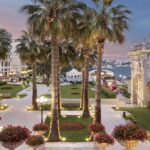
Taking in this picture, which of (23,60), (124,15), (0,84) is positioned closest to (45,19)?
(124,15)

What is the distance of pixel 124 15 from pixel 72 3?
14.3 feet

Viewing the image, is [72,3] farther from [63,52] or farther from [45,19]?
[63,52]

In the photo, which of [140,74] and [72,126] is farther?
[140,74]

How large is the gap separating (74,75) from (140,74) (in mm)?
51343

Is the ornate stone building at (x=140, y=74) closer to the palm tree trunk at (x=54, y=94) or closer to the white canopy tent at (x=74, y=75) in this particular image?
the palm tree trunk at (x=54, y=94)

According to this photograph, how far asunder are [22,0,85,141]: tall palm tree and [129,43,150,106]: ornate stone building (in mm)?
23179

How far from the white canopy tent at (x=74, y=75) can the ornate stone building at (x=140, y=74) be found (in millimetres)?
45846

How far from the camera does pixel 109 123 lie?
36438mm

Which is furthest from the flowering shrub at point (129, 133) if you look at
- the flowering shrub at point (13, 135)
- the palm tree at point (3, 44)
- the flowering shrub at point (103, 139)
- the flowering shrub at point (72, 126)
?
the palm tree at point (3, 44)

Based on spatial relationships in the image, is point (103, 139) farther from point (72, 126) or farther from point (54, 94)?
point (72, 126)

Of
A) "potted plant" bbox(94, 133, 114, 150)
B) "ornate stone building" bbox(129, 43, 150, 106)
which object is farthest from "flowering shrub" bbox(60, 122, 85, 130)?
"ornate stone building" bbox(129, 43, 150, 106)

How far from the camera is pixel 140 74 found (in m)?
52.8

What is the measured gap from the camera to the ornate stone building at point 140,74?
166ft

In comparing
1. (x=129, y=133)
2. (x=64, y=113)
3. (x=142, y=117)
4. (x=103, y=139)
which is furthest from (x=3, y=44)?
(x=129, y=133)
